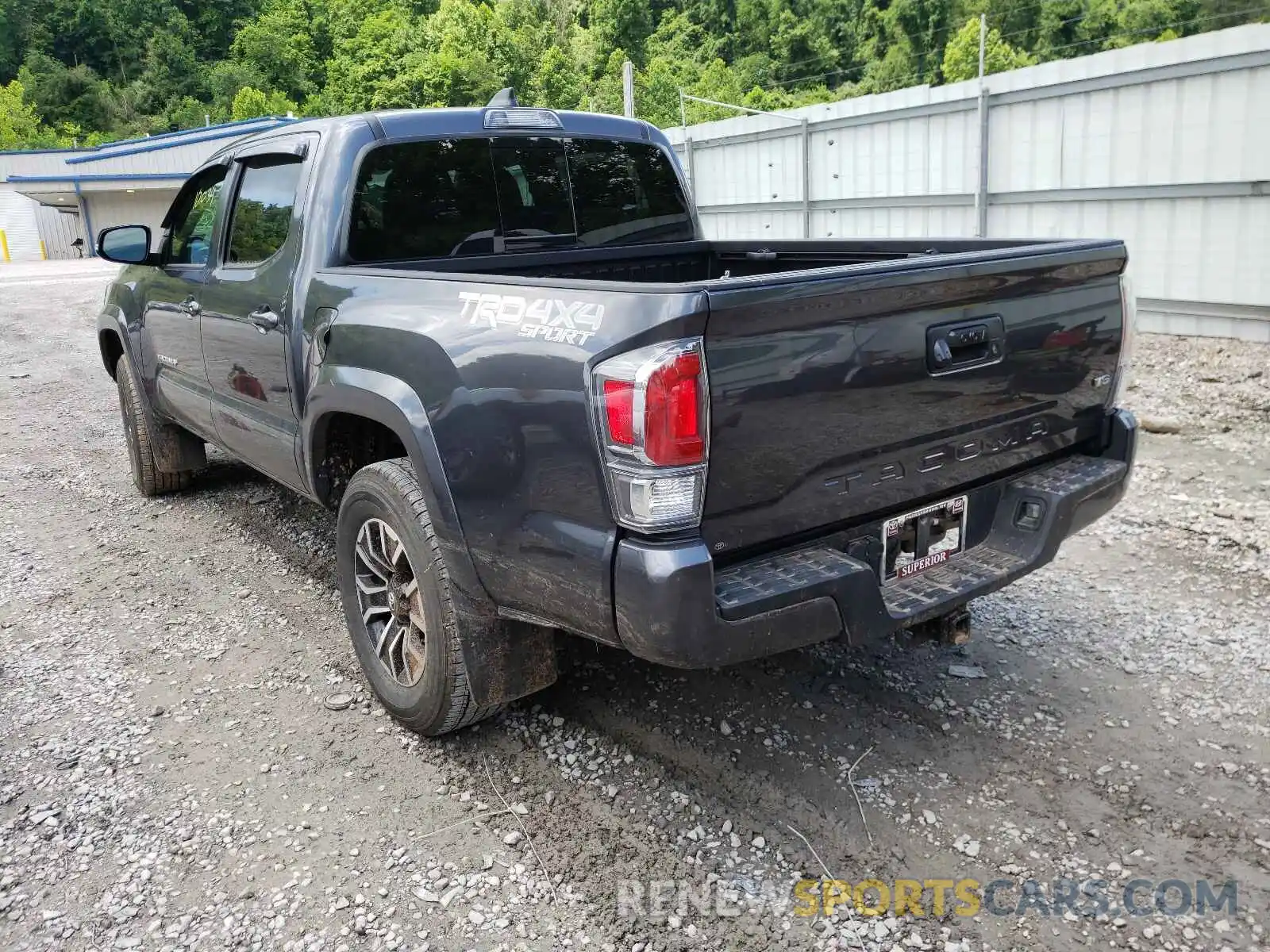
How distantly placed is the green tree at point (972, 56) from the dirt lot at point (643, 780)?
66425mm

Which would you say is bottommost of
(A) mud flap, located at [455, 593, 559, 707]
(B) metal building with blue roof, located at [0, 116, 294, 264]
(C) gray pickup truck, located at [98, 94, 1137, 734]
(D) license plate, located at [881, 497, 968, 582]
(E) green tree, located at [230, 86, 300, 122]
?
(A) mud flap, located at [455, 593, 559, 707]

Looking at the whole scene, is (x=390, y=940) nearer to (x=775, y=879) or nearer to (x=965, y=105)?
(x=775, y=879)

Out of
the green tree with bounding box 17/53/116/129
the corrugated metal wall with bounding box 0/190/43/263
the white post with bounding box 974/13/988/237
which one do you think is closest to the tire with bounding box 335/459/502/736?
the white post with bounding box 974/13/988/237

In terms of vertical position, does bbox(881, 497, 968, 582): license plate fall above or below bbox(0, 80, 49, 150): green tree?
below

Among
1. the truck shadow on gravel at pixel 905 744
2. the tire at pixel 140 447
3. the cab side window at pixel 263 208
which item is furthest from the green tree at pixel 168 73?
the truck shadow on gravel at pixel 905 744

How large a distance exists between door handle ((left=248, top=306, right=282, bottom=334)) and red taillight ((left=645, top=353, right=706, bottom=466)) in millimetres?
2043

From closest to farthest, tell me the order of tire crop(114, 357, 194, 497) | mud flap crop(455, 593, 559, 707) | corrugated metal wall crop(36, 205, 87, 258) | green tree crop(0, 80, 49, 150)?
1. mud flap crop(455, 593, 559, 707)
2. tire crop(114, 357, 194, 497)
3. corrugated metal wall crop(36, 205, 87, 258)
4. green tree crop(0, 80, 49, 150)

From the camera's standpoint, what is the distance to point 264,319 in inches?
151

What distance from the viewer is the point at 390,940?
2.48 meters

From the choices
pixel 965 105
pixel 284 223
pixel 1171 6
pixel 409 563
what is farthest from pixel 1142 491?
pixel 1171 6

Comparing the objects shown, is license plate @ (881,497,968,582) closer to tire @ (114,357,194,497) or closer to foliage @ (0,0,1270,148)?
tire @ (114,357,194,497)

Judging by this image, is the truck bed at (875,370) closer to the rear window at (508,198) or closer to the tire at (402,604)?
the rear window at (508,198)

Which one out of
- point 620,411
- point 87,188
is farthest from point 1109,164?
point 87,188

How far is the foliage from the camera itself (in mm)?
62531
